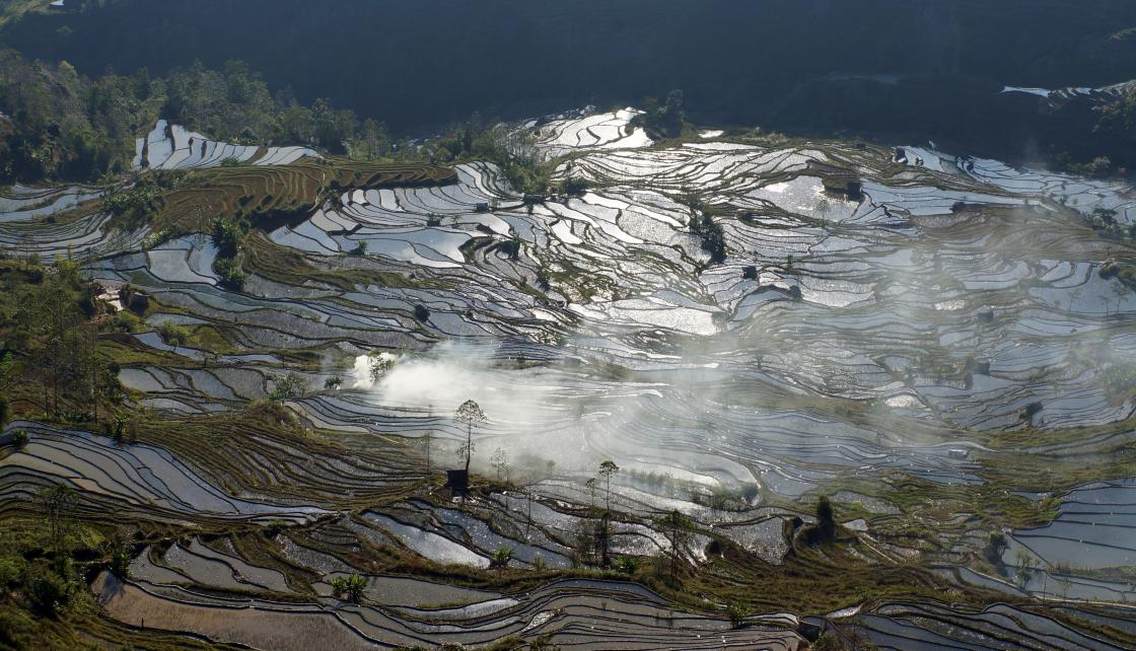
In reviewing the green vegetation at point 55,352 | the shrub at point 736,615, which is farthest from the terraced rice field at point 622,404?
the green vegetation at point 55,352

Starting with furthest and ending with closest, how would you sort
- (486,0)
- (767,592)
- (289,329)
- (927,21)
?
(486,0)
(927,21)
(289,329)
(767,592)

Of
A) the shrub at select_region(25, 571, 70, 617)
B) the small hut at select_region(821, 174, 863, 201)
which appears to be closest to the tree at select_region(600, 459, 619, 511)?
the shrub at select_region(25, 571, 70, 617)

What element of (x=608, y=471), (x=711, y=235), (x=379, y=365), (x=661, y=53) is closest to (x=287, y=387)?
(x=379, y=365)

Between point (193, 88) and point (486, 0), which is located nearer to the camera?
point (193, 88)

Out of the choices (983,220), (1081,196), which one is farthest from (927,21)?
(983,220)

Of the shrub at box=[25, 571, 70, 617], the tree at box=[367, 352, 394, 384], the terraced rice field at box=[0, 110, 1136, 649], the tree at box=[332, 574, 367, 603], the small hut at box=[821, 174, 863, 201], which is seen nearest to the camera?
the shrub at box=[25, 571, 70, 617]

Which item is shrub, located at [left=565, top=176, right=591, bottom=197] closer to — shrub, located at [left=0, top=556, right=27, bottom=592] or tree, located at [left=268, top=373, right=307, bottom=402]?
tree, located at [left=268, top=373, right=307, bottom=402]

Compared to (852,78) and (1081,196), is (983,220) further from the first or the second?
(852,78)
